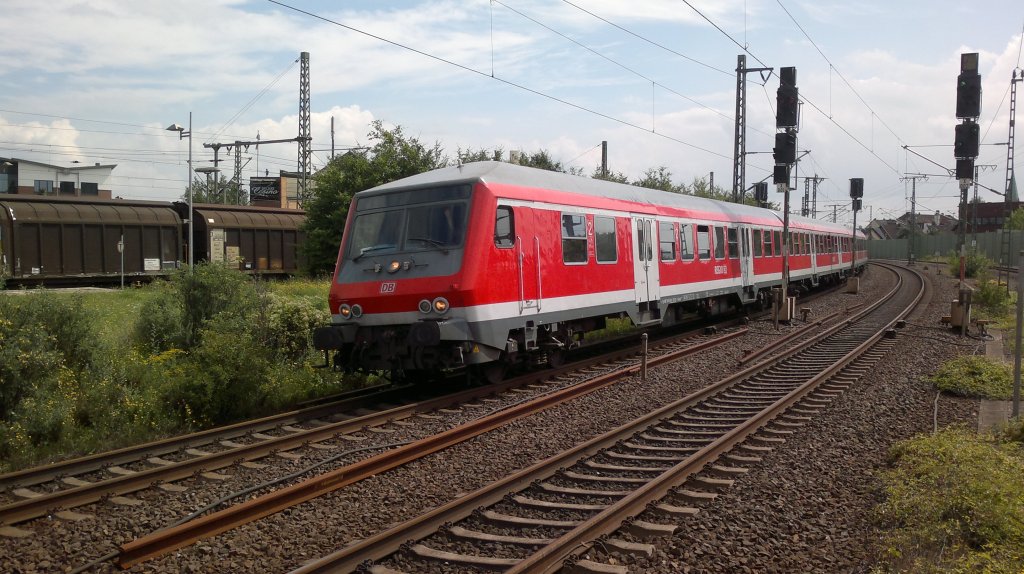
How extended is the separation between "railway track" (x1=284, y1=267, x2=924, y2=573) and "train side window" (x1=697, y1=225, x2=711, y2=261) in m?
6.87

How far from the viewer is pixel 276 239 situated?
30.6 metres

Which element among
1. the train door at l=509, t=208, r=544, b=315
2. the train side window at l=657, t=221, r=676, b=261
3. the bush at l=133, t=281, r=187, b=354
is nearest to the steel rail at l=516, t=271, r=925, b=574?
the train door at l=509, t=208, r=544, b=315

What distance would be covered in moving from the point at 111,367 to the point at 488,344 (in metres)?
4.98

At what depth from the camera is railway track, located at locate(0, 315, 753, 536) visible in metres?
6.45

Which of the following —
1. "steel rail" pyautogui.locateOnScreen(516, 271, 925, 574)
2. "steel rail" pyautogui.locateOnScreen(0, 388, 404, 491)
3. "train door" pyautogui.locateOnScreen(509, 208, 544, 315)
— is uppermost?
"train door" pyautogui.locateOnScreen(509, 208, 544, 315)

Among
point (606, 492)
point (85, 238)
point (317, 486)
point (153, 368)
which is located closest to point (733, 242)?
point (153, 368)

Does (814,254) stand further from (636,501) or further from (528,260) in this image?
(636,501)

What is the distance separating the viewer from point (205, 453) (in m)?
7.98

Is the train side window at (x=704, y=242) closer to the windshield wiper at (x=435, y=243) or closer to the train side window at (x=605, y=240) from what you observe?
the train side window at (x=605, y=240)

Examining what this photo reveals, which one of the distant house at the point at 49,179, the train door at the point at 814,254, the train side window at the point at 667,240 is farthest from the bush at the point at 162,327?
the distant house at the point at 49,179

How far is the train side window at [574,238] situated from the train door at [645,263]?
6.89 feet

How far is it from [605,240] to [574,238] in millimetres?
1161

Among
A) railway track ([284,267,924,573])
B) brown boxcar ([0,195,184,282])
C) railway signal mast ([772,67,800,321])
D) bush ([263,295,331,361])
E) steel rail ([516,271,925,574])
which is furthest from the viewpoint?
brown boxcar ([0,195,184,282])

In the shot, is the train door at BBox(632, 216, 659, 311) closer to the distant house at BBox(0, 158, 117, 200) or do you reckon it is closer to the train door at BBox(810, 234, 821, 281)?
the train door at BBox(810, 234, 821, 281)
